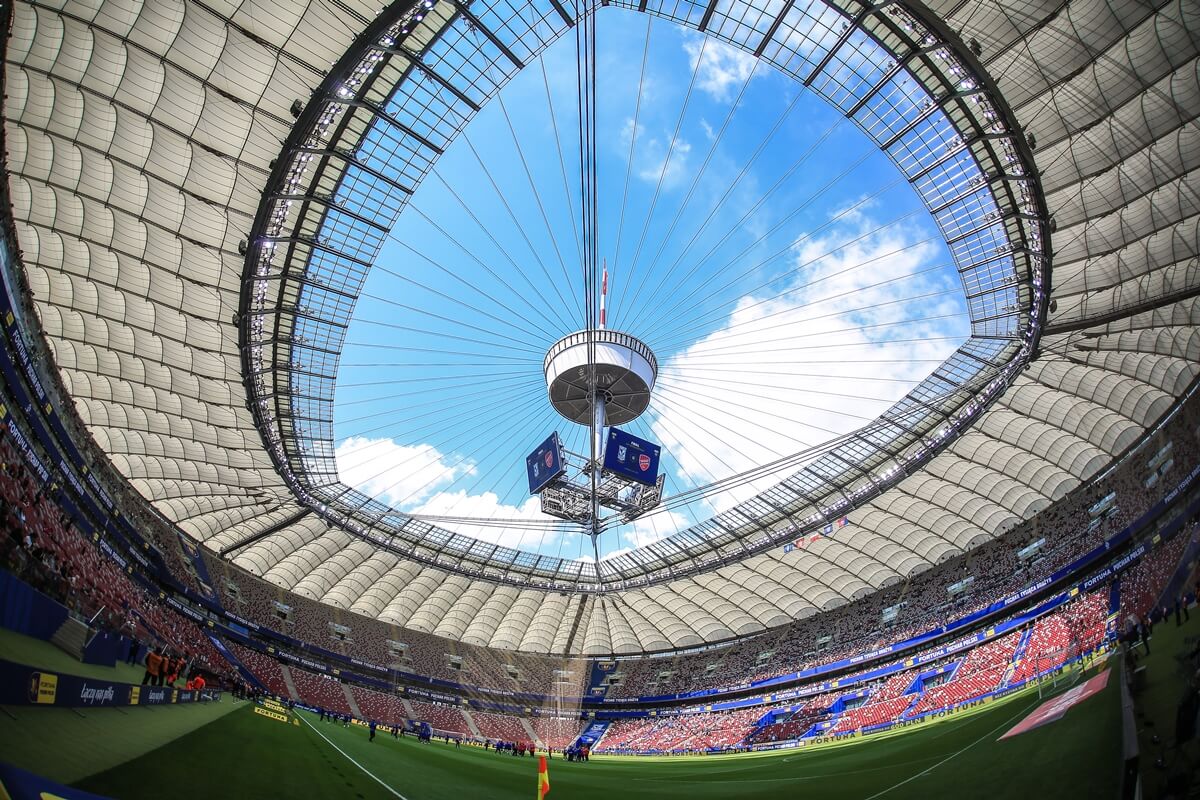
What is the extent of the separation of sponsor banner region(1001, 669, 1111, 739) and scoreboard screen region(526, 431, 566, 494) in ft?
99.0

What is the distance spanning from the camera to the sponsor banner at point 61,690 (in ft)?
34.2

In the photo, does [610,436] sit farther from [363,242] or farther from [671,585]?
[671,585]

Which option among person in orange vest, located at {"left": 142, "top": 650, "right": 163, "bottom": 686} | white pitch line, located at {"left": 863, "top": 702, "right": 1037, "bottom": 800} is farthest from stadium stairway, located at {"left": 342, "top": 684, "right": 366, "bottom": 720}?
white pitch line, located at {"left": 863, "top": 702, "right": 1037, "bottom": 800}

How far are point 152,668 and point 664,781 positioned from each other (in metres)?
18.0

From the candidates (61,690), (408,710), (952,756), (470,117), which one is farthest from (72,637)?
(408,710)

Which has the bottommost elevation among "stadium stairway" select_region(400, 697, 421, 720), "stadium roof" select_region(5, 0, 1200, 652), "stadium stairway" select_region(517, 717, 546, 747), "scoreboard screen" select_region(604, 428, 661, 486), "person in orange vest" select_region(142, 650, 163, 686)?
"person in orange vest" select_region(142, 650, 163, 686)

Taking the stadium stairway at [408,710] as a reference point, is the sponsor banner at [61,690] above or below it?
below

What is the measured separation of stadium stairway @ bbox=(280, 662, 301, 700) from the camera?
60.0 meters

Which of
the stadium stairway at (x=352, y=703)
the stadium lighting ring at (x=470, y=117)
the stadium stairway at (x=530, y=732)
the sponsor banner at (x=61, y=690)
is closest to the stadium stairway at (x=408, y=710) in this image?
the stadium stairway at (x=352, y=703)

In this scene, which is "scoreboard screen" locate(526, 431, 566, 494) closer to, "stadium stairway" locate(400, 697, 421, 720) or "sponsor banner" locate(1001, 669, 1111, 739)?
"sponsor banner" locate(1001, 669, 1111, 739)

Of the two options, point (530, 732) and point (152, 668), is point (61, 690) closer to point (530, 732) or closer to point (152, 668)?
point (152, 668)

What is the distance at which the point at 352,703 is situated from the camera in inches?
2534

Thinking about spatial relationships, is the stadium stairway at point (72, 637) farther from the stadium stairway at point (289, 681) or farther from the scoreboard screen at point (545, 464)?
the stadium stairway at point (289, 681)

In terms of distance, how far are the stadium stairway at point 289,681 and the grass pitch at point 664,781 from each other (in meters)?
36.1
